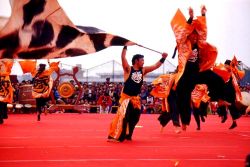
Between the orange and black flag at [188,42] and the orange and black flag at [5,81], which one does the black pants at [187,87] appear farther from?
the orange and black flag at [5,81]

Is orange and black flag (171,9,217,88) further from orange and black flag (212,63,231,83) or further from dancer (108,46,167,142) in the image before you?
dancer (108,46,167,142)

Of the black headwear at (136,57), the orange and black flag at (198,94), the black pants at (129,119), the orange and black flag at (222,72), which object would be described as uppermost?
the black headwear at (136,57)

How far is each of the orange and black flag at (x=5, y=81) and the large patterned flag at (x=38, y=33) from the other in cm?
655

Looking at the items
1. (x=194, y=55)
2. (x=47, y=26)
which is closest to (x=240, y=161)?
(x=47, y=26)

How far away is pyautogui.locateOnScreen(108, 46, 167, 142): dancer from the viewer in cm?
A: 796

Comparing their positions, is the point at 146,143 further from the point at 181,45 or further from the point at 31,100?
the point at 31,100

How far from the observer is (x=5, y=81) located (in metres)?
12.0

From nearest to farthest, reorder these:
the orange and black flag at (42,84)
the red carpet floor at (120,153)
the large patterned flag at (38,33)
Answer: the large patterned flag at (38,33), the red carpet floor at (120,153), the orange and black flag at (42,84)

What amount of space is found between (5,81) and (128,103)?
4.90 m

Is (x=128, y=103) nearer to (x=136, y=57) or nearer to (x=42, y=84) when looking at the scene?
(x=136, y=57)

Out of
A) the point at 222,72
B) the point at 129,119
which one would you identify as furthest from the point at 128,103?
the point at 222,72

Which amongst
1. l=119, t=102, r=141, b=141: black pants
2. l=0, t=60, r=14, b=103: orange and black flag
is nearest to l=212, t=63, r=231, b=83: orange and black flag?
l=119, t=102, r=141, b=141: black pants

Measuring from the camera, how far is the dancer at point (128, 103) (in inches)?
313

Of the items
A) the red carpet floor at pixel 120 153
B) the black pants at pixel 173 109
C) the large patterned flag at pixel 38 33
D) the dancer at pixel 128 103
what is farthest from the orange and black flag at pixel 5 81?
the large patterned flag at pixel 38 33
